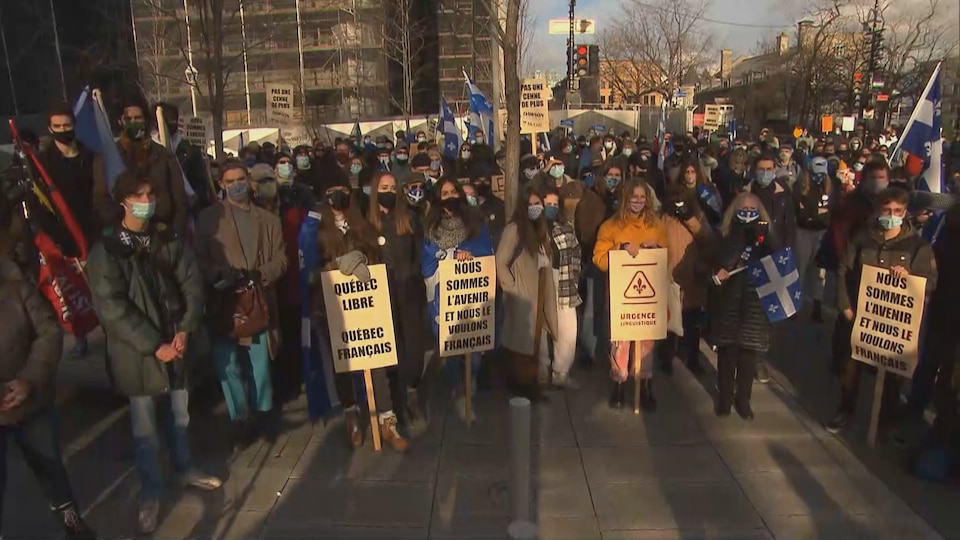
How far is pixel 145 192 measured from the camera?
406cm

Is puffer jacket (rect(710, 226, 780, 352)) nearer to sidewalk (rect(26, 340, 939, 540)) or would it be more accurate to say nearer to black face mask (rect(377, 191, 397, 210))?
sidewalk (rect(26, 340, 939, 540))

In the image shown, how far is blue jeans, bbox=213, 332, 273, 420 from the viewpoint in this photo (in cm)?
507

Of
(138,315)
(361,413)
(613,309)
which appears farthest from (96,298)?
(613,309)

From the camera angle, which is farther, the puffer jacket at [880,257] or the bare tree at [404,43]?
the bare tree at [404,43]

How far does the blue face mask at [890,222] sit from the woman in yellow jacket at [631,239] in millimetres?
1592

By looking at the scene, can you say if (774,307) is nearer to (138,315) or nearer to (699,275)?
(699,275)

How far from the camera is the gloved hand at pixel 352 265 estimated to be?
4.98 meters

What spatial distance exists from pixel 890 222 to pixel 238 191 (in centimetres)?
461

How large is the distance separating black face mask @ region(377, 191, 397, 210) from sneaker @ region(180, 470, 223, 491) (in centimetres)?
241

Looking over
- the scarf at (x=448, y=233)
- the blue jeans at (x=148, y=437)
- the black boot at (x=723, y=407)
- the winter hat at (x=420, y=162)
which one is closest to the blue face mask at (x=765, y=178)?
the black boot at (x=723, y=407)

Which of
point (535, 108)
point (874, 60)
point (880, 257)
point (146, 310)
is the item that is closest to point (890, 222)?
point (880, 257)

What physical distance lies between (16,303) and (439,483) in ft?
8.95

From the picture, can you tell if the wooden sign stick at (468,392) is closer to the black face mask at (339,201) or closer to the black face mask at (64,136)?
the black face mask at (339,201)

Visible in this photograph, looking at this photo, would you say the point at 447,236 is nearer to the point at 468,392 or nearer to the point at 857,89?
the point at 468,392
